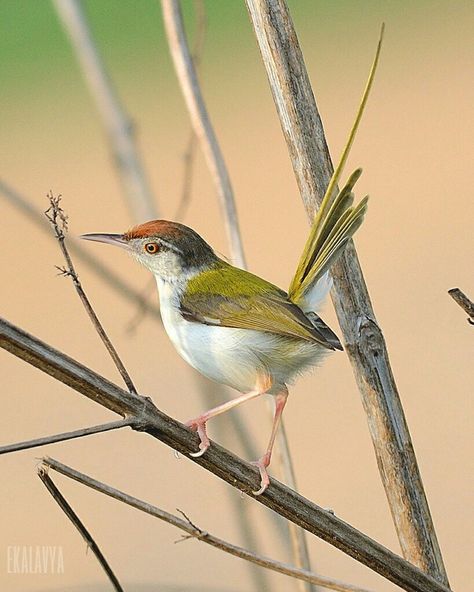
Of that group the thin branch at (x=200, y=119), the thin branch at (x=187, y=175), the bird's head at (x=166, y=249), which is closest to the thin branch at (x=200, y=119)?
the thin branch at (x=200, y=119)

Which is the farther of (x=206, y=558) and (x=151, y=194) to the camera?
(x=206, y=558)

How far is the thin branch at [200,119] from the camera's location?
193cm

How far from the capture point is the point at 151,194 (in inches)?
87.4

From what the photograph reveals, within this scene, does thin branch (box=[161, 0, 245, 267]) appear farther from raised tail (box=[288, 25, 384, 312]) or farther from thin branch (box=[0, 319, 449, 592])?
thin branch (box=[0, 319, 449, 592])

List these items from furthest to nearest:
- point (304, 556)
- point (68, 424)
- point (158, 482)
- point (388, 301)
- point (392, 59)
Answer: point (392, 59)
point (388, 301)
point (68, 424)
point (158, 482)
point (304, 556)

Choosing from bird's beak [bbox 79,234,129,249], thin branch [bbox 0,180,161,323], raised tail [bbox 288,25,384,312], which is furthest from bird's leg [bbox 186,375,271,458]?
bird's beak [bbox 79,234,129,249]

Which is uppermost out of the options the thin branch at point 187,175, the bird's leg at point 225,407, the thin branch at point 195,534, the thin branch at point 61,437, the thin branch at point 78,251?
the thin branch at point 187,175

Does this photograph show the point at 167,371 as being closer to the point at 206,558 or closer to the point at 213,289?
the point at 206,558

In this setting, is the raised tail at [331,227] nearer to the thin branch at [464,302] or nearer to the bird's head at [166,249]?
the thin branch at [464,302]

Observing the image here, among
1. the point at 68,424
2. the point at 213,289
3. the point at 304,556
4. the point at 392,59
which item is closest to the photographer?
the point at 304,556

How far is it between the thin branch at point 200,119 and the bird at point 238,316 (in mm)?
151

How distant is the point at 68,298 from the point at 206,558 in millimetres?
2973

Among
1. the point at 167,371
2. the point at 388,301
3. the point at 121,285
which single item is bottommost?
the point at 121,285

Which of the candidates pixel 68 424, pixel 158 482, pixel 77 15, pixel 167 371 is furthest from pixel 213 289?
pixel 167 371
